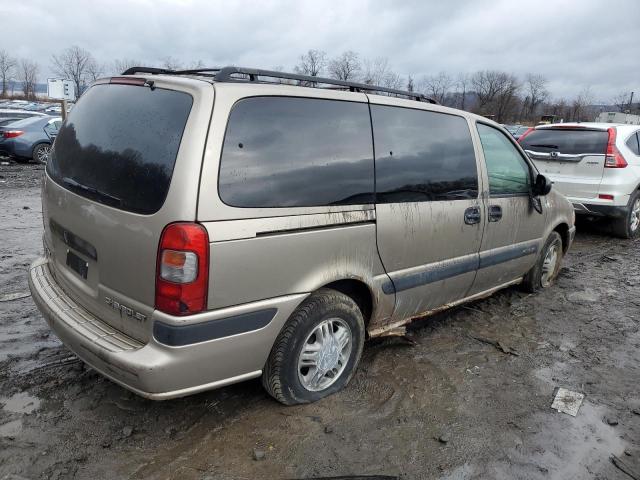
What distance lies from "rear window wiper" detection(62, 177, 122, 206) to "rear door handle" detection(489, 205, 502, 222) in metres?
2.74

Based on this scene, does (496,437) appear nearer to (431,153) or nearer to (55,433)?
(431,153)

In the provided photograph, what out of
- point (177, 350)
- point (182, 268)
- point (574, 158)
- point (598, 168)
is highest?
point (574, 158)

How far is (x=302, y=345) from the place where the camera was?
2811 mm

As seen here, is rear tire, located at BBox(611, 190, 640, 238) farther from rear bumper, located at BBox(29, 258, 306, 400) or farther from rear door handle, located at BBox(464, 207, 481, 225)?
rear bumper, located at BBox(29, 258, 306, 400)

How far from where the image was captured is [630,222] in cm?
773

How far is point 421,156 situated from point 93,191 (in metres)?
2.04

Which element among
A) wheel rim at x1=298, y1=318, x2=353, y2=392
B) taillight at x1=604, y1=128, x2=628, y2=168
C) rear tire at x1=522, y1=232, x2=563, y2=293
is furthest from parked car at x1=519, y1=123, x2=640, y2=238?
wheel rim at x1=298, y1=318, x2=353, y2=392

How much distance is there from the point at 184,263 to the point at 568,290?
458cm

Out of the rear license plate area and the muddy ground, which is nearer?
the muddy ground

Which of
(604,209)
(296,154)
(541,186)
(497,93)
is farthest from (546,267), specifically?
(497,93)

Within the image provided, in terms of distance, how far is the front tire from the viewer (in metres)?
2.76

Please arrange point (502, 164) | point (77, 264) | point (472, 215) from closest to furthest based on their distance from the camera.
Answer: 1. point (77, 264)
2. point (472, 215)
3. point (502, 164)

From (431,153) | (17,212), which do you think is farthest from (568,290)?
(17,212)

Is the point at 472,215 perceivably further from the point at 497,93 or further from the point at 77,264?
the point at 497,93
